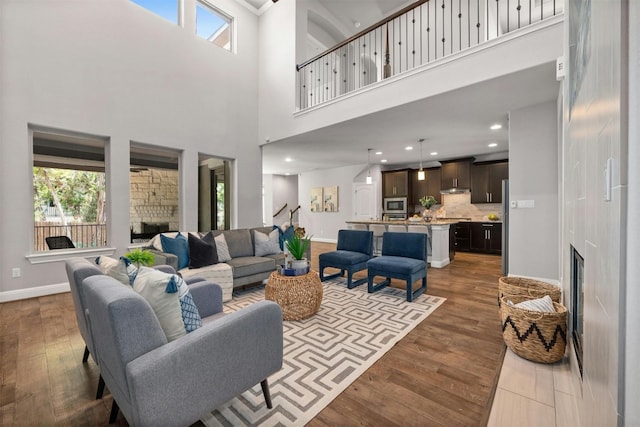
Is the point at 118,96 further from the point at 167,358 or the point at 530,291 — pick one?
the point at 530,291

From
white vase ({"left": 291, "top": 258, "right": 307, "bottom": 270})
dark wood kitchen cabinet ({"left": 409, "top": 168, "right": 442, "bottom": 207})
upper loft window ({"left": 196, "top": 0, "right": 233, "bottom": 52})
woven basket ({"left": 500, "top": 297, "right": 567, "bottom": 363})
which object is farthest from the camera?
dark wood kitchen cabinet ({"left": 409, "top": 168, "right": 442, "bottom": 207})

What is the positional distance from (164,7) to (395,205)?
727 centimetres

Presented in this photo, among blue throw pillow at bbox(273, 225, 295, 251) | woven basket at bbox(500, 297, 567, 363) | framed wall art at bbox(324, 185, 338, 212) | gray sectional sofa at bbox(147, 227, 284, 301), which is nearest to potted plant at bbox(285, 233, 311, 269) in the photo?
→ gray sectional sofa at bbox(147, 227, 284, 301)

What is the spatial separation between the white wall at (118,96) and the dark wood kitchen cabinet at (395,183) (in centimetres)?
443

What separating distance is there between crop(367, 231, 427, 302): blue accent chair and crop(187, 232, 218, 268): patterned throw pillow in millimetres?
2070

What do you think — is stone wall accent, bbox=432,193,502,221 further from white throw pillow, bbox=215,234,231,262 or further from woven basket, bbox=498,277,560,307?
white throw pillow, bbox=215,234,231,262

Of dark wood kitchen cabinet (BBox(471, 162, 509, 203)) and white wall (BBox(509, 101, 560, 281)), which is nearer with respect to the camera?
white wall (BBox(509, 101, 560, 281))

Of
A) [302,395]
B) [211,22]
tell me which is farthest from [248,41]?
[302,395]

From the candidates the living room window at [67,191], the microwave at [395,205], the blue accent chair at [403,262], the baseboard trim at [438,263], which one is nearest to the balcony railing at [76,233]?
the living room window at [67,191]

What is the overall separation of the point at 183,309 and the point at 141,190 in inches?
232

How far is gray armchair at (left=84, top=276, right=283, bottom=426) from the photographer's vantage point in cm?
110

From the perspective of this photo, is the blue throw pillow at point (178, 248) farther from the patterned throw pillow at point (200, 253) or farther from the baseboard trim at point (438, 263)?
the baseboard trim at point (438, 263)

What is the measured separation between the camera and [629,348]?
0.67 meters

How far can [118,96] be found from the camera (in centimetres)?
443
